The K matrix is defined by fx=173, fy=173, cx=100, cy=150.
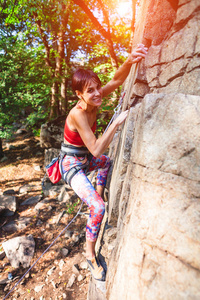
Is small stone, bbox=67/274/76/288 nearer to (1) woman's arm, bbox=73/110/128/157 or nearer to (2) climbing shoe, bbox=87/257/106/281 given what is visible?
(2) climbing shoe, bbox=87/257/106/281

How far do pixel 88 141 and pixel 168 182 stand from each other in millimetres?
1075

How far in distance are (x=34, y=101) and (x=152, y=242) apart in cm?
735

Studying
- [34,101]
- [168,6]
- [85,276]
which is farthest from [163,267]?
[34,101]

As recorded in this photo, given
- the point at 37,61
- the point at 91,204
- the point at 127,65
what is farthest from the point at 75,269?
the point at 37,61

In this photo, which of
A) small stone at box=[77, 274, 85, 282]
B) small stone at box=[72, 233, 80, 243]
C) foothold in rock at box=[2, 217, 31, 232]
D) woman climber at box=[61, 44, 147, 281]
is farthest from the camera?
foothold in rock at box=[2, 217, 31, 232]

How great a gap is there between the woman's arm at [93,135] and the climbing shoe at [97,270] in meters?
1.48

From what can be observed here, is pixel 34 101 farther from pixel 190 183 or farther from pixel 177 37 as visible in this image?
pixel 190 183

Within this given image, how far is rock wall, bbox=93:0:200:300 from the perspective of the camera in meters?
1.07

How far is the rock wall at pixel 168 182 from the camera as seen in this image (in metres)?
1.07

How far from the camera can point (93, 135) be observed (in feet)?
6.76

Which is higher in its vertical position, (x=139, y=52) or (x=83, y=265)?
(x=139, y=52)

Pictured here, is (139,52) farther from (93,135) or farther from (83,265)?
(83,265)

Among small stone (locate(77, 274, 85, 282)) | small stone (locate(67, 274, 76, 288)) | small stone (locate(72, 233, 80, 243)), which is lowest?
small stone (locate(67, 274, 76, 288))

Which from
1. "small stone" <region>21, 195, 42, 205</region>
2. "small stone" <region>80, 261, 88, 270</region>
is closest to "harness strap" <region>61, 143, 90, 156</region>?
"small stone" <region>80, 261, 88, 270</region>
